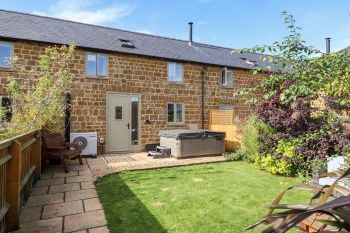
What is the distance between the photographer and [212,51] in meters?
19.8

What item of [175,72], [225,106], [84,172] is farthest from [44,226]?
[225,106]

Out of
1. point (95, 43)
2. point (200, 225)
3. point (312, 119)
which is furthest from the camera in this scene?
point (95, 43)

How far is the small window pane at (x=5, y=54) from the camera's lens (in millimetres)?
11844

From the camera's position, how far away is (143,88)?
1470cm

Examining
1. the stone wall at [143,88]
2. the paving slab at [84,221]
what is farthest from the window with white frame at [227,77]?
the paving slab at [84,221]

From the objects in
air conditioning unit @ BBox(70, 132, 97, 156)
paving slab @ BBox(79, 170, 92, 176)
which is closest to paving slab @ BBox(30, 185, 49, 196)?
paving slab @ BBox(79, 170, 92, 176)

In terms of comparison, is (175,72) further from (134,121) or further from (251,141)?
(251,141)

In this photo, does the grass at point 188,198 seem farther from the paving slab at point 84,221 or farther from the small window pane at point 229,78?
the small window pane at point 229,78

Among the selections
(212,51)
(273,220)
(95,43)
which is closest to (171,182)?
(273,220)

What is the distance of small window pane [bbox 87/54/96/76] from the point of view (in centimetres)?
1351

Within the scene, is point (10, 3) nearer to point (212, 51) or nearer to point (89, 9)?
point (89, 9)

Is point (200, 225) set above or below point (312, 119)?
below

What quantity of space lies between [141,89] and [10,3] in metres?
9.01

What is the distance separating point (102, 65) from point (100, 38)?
6.68ft
